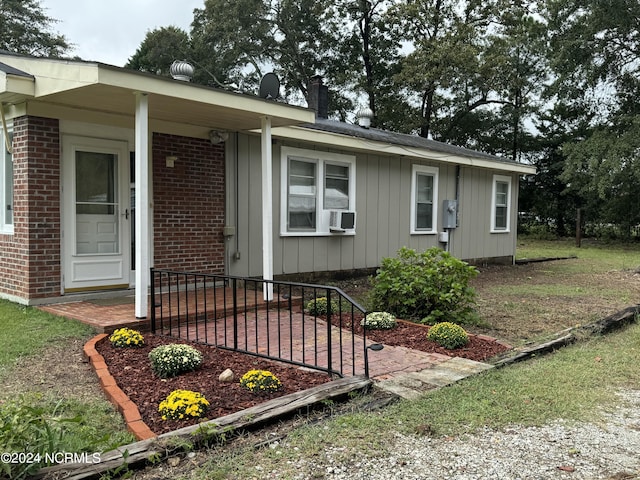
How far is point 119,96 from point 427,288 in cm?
375

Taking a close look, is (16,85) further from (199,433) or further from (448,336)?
(448,336)

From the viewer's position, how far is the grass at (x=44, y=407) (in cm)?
215

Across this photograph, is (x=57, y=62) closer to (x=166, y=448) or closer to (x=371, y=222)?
(x=166, y=448)

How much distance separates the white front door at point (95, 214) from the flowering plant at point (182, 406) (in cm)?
368

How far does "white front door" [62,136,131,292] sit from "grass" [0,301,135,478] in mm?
787

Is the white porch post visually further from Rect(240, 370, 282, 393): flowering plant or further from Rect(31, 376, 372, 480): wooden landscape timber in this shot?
Rect(31, 376, 372, 480): wooden landscape timber

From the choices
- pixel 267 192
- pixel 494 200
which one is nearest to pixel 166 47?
pixel 494 200

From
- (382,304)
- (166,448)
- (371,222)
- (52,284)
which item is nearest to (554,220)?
(371,222)

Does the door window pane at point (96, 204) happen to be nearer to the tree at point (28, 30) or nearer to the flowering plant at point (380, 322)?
the flowering plant at point (380, 322)

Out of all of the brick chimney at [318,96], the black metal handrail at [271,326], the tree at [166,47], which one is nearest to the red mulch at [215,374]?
the black metal handrail at [271,326]

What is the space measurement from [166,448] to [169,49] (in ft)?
80.9

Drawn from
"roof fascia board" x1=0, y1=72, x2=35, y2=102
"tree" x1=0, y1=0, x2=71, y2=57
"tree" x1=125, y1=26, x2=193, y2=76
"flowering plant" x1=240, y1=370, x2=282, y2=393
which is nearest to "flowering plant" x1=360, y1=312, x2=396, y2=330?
"flowering plant" x1=240, y1=370, x2=282, y2=393

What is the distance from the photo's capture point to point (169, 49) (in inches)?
949

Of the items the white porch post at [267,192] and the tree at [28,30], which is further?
the tree at [28,30]
